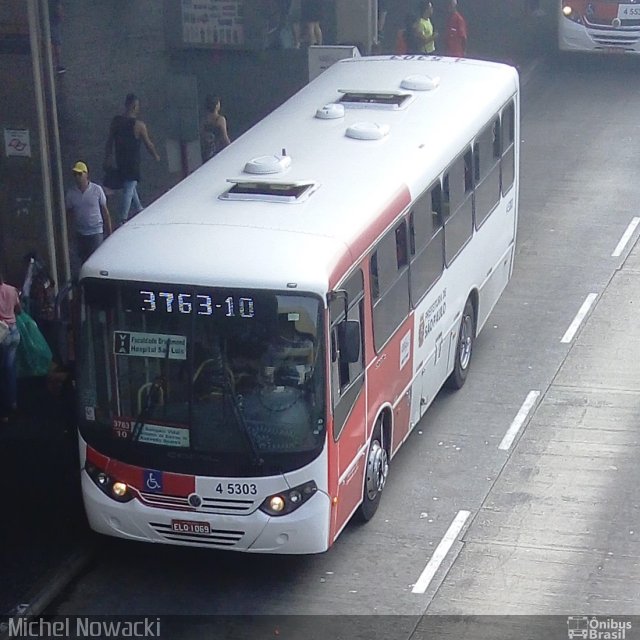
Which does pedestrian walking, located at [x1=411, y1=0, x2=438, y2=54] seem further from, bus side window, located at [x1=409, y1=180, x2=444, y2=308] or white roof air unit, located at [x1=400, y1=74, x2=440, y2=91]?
bus side window, located at [x1=409, y1=180, x2=444, y2=308]

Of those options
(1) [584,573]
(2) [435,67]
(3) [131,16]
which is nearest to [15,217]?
(2) [435,67]

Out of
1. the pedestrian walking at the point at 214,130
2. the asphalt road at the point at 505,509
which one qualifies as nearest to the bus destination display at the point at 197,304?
the asphalt road at the point at 505,509

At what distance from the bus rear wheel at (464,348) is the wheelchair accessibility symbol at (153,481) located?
486cm

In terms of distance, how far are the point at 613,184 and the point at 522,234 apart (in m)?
2.69

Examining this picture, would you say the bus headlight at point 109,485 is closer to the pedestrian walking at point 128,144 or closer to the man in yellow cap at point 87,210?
the man in yellow cap at point 87,210

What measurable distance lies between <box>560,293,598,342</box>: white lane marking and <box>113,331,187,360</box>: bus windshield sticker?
7.15 m

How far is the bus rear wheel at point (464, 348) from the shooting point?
15.3 metres

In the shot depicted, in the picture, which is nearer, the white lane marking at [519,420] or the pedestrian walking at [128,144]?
the white lane marking at [519,420]

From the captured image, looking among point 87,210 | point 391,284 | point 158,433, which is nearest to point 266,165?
point 391,284

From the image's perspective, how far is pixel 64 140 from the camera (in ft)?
80.3

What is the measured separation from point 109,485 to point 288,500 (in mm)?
1454

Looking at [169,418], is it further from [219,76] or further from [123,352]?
[219,76]

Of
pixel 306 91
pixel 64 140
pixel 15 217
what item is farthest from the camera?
pixel 64 140

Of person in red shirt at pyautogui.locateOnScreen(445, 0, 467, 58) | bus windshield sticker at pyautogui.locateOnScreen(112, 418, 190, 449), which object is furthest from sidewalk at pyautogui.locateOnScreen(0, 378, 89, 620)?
person in red shirt at pyautogui.locateOnScreen(445, 0, 467, 58)
